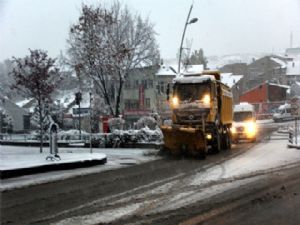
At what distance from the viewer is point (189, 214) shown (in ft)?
31.8

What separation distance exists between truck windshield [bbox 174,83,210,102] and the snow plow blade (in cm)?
167

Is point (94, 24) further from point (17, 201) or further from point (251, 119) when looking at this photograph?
point (17, 201)

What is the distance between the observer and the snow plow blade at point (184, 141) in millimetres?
22500

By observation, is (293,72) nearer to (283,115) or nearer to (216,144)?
(283,115)

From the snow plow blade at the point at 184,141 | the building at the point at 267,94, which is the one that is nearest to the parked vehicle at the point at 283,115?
the building at the point at 267,94

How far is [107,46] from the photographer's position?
160 ft

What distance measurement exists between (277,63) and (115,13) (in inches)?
3748

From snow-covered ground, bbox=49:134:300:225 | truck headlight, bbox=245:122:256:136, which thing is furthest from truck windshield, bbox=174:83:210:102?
truck headlight, bbox=245:122:256:136

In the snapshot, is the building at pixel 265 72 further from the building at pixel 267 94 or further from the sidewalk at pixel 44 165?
the sidewalk at pixel 44 165

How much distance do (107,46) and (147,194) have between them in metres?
37.6

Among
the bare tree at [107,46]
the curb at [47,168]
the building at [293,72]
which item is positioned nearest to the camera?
the curb at [47,168]

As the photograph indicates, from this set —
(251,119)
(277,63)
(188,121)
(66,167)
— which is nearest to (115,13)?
(251,119)

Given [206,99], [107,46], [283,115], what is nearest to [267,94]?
[283,115]

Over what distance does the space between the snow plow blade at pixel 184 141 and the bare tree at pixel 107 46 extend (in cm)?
2429
